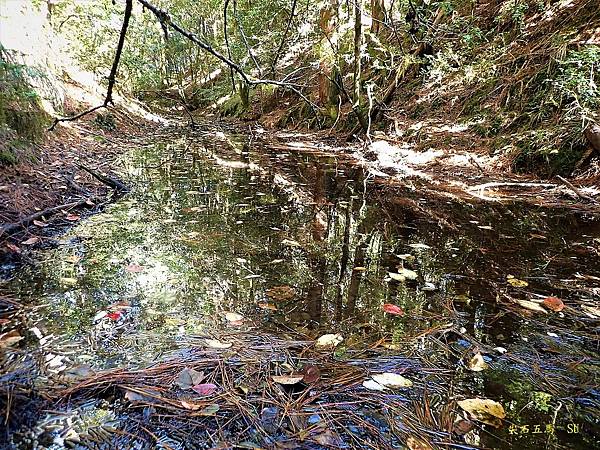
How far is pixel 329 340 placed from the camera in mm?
1649

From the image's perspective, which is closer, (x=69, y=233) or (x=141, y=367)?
(x=141, y=367)

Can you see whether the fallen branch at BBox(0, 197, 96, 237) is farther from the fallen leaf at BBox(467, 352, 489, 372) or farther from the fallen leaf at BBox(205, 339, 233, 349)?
the fallen leaf at BBox(467, 352, 489, 372)

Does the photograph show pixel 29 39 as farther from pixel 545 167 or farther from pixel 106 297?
pixel 545 167

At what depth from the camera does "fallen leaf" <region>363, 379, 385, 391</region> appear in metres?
1.38

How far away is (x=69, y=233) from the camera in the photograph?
2.78m

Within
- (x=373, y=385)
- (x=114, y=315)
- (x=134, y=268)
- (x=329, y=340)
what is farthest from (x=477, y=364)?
(x=134, y=268)

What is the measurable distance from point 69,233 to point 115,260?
26.0 inches

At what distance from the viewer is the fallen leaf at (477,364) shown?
1.49m

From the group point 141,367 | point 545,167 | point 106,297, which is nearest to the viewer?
point 141,367

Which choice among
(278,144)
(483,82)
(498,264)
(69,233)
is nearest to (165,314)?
(69,233)

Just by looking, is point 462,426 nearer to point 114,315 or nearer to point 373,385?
point 373,385

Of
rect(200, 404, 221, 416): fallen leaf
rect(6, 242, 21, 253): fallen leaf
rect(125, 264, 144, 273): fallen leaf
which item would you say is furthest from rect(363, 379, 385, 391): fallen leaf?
rect(6, 242, 21, 253): fallen leaf

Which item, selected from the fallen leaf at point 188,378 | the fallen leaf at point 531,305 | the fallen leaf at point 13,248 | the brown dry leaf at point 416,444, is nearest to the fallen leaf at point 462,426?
the brown dry leaf at point 416,444

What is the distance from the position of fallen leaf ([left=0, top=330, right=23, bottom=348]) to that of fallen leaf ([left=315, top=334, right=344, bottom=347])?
118 cm
